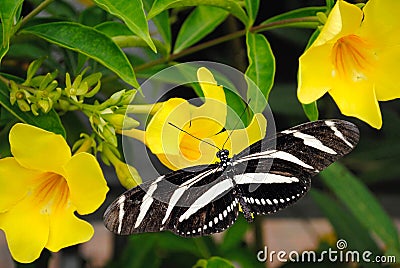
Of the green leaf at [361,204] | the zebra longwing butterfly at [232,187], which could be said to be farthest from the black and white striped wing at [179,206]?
the green leaf at [361,204]

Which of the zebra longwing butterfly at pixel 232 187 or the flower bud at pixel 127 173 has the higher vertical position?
the zebra longwing butterfly at pixel 232 187

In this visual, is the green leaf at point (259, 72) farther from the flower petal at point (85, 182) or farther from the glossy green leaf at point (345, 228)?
the glossy green leaf at point (345, 228)

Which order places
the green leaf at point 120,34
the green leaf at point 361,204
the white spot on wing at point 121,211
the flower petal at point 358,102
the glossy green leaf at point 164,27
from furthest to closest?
the green leaf at point 361,204 → the glossy green leaf at point 164,27 → the green leaf at point 120,34 → the flower petal at point 358,102 → the white spot on wing at point 121,211

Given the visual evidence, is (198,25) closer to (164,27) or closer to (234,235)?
(164,27)

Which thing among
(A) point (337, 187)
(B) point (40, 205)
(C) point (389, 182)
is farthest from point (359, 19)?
(C) point (389, 182)

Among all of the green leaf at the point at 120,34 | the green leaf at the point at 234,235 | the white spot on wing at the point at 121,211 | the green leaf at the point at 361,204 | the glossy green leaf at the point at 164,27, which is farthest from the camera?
the green leaf at the point at 234,235

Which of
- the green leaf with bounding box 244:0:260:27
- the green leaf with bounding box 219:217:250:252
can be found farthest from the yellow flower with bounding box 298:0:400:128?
the green leaf with bounding box 219:217:250:252
